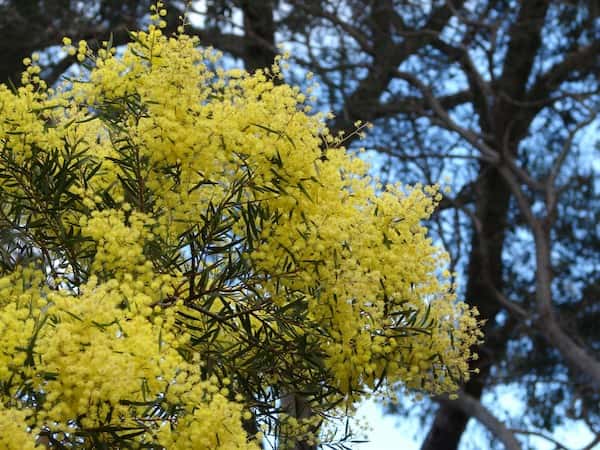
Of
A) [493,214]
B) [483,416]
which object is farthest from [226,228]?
[493,214]

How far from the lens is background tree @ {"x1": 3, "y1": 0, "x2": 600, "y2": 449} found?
21.0 ft

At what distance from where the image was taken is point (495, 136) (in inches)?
254

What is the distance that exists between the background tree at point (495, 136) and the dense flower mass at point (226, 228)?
3.85 m

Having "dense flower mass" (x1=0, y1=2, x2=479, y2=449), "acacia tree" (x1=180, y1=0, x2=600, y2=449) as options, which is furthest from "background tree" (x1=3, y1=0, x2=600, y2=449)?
"dense flower mass" (x1=0, y1=2, x2=479, y2=449)

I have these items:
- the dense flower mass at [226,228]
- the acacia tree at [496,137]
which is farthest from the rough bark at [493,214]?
the dense flower mass at [226,228]

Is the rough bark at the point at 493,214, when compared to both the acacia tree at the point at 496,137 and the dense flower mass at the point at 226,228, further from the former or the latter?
the dense flower mass at the point at 226,228

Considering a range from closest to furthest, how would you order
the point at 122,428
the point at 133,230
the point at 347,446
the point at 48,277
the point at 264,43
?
the point at 122,428 < the point at 133,230 < the point at 48,277 < the point at 347,446 < the point at 264,43

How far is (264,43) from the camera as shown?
20.2 feet

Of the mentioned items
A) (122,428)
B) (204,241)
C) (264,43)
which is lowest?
(122,428)

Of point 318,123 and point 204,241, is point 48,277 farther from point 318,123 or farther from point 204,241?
point 318,123

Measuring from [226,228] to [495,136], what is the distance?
174 inches

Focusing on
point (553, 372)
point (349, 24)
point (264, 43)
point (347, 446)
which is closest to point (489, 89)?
point (349, 24)

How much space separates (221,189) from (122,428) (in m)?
0.67

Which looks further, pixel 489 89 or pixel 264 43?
pixel 489 89
